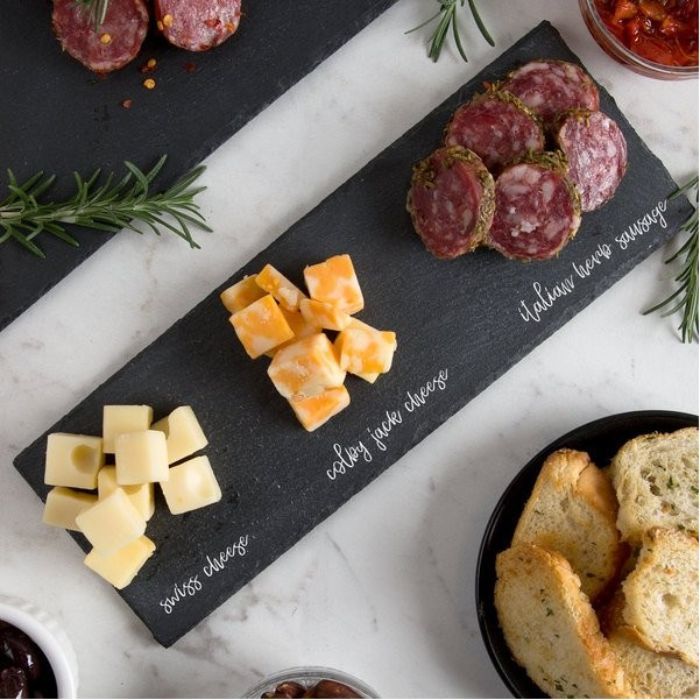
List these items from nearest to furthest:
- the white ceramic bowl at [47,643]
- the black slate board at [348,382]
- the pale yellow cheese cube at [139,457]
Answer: the white ceramic bowl at [47,643], the pale yellow cheese cube at [139,457], the black slate board at [348,382]

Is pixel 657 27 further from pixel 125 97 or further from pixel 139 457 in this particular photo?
pixel 139 457

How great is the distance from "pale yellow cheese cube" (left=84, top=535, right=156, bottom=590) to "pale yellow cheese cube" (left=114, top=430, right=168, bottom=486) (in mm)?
127

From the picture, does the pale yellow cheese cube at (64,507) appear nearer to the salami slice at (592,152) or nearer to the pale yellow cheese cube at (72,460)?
the pale yellow cheese cube at (72,460)

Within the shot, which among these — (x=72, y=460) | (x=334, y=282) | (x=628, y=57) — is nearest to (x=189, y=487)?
(x=72, y=460)

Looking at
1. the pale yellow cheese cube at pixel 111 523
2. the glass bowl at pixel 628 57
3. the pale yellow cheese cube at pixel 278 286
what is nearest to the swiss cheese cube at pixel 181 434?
the pale yellow cheese cube at pixel 111 523

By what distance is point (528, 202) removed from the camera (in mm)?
1641

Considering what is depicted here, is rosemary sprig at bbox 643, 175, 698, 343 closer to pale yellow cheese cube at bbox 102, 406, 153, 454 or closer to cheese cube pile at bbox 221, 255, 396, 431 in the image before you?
cheese cube pile at bbox 221, 255, 396, 431

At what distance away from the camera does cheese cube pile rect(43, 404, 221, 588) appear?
1.66 m

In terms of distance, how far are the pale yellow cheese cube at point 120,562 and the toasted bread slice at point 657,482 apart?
0.90 metres

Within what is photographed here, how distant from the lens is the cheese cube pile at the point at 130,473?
166 centimetres

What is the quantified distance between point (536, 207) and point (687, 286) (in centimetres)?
39

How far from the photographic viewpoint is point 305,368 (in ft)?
5.44

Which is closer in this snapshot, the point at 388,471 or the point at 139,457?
the point at 139,457

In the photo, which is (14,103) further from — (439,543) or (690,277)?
(690,277)
